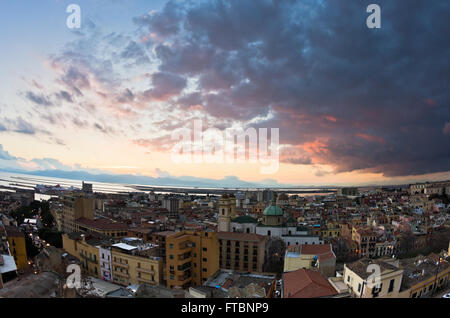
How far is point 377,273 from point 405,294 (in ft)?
2.72

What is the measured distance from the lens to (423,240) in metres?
12.1

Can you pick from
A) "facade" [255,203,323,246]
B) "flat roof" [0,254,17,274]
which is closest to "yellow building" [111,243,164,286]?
"flat roof" [0,254,17,274]

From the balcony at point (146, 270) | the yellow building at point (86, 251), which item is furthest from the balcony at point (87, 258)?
the balcony at point (146, 270)

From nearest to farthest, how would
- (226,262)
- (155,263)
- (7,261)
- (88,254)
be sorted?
(7,261)
(155,263)
(88,254)
(226,262)

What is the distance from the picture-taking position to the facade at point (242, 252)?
9.16 m

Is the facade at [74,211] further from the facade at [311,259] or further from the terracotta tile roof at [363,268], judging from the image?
the terracotta tile roof at [363,268]

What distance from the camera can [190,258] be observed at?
7.62 meters

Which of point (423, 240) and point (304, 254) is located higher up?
point (304, 254)

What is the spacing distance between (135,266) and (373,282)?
5871 mm

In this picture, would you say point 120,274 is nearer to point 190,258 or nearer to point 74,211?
point 190,258

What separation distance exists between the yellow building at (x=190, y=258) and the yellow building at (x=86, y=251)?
266 cm
